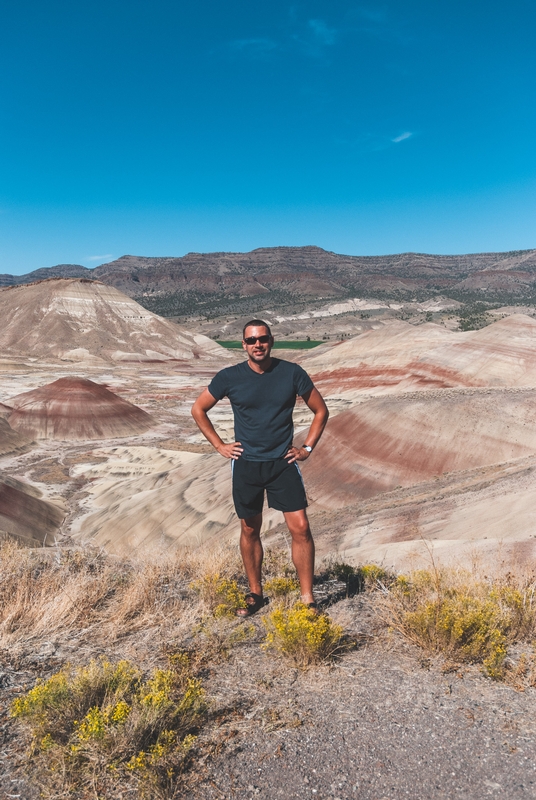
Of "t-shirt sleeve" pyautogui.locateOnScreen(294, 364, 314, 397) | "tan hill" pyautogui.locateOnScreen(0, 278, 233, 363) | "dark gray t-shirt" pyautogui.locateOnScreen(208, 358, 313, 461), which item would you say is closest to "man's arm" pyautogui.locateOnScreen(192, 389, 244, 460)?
"dark gray t-shirt" pyautogui.locateOnScreen(208, 358, 313, 461)

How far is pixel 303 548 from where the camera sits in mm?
4289

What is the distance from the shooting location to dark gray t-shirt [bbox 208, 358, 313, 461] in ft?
13.6

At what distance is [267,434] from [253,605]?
1.52 meters

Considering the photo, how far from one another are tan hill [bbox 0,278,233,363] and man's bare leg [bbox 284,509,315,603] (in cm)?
8714

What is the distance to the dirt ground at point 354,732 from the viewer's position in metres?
2.48

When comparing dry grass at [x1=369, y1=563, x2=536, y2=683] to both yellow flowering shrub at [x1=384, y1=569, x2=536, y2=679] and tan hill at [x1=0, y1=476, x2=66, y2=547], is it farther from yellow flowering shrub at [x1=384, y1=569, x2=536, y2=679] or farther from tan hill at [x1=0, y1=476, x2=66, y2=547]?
tan hill at [x1=0, y1=476, x2=66, y2=547]

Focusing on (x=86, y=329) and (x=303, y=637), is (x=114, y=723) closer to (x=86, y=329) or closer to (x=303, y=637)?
(x=303, y=637)

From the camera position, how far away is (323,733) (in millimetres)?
2814

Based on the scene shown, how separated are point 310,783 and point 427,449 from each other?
52.5 ft

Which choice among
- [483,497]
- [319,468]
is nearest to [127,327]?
[319,468]

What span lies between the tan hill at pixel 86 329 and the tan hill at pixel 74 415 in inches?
1767

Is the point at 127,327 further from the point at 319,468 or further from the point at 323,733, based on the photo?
the point at 323,733

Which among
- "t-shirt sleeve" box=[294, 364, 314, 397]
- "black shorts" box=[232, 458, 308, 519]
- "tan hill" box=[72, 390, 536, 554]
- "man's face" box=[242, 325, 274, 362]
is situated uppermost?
"man's face" box=[242, 325, 274, 362]

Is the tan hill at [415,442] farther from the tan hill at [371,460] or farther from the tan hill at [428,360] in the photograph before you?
the tan hill at [428,360]
